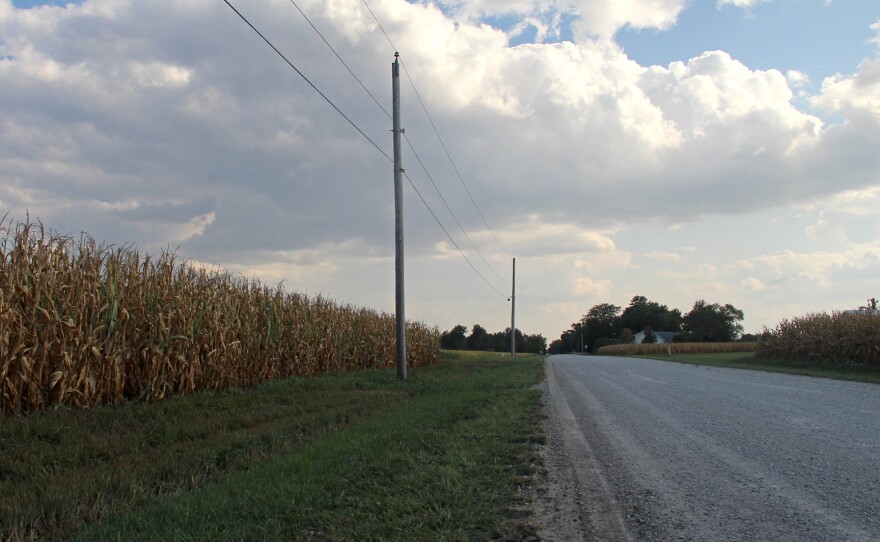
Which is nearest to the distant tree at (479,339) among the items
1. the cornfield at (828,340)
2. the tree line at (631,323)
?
the tree line at (631,323)

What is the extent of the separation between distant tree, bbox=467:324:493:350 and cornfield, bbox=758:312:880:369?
98689mm

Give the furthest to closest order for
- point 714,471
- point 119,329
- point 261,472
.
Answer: point 119,329, point 261,472, point 714,471

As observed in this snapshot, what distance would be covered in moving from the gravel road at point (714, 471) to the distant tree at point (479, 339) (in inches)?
4740

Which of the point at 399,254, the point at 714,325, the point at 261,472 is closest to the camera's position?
the point at 261,472

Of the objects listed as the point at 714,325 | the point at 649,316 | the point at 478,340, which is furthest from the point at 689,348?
the point at 649,316

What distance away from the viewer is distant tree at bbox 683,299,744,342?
113 metres

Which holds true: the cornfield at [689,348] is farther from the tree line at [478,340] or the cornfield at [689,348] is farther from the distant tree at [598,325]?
the distant tree at [598,325]

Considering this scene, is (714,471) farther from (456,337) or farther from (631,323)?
(631,323)

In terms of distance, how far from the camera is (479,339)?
134750 mm

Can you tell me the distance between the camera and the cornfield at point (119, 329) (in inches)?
341

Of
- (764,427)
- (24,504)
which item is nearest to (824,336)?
(764,427)

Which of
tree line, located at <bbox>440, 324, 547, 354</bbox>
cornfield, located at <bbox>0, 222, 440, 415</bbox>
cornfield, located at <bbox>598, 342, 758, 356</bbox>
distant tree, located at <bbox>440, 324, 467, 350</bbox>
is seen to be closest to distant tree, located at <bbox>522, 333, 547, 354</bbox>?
tree line, located at <bbox>440, 324, 547, 354</bbox>

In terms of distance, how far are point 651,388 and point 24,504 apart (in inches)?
519

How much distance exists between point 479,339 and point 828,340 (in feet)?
355
